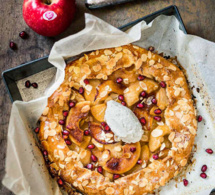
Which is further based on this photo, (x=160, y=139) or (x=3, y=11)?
(x=3, y=11)

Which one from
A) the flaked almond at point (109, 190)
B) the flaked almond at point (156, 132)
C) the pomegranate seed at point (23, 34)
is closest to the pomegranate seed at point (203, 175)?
the flaked almond at point (156, 132)

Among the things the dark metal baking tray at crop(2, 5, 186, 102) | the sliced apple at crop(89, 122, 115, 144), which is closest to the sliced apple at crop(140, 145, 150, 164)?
the sliced apple at crop(89, 122, 115, 144)

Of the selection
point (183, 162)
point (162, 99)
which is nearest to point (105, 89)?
point (162, 99)

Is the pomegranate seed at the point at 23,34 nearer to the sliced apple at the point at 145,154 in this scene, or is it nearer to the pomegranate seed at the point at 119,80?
the pomegranate seed at the point at 119,80

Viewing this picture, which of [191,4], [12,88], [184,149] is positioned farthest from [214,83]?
[12,88]

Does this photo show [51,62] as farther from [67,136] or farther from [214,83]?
[214,83]

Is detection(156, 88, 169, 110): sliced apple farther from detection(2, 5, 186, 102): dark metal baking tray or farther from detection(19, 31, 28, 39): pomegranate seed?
detection(19, 31, 28, 39): pomegranate seed
